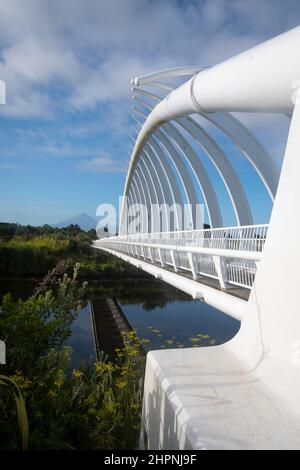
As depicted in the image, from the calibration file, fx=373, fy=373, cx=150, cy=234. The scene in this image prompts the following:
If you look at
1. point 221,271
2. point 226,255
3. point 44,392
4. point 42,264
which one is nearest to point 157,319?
point 221,271

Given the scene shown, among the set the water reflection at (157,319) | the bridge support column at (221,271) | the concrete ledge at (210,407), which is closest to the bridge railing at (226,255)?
the bridge support column at (221,271)

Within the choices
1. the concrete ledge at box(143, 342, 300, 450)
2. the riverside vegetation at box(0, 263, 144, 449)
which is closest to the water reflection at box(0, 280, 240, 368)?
the riverside vegetation at box(0, 263, 144, 449)

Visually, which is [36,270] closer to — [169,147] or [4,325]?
[169,147]

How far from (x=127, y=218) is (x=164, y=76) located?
26344 millimetres

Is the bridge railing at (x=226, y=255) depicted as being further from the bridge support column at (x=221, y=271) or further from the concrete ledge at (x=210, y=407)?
the concrete ledge at (x=210, y=407)

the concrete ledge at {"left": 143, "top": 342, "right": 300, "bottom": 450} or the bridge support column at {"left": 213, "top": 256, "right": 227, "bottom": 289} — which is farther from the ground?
the bridge support column at {"left": 213, "top": 256, "right": 227, "bottom": 289}

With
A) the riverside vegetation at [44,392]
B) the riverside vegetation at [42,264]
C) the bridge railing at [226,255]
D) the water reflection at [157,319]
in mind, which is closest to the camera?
the riverside vegetation at [44,392]

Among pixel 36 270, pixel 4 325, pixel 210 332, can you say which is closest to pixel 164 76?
pixel 210 332

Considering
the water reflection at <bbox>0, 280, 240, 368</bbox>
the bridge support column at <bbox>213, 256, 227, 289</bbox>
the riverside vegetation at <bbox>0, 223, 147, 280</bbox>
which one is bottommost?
the water reflection at <bbox>0, 280, 240, 368</bbox>

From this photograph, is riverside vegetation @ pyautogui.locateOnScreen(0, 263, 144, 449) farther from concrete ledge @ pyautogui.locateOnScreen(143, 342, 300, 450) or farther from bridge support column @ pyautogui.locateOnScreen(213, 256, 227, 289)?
bridge support column @ pyautogui.locateOnScreen(213, 256, 227, 289)

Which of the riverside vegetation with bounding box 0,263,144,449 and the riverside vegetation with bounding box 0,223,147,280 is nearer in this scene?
the riverside vegetation with bounding box 0,263,144,449

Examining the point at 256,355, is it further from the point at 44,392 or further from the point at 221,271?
the point at 221,271

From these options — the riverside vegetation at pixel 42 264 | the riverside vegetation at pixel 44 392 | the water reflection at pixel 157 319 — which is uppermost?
the riverside vegetation at pixel 44 392

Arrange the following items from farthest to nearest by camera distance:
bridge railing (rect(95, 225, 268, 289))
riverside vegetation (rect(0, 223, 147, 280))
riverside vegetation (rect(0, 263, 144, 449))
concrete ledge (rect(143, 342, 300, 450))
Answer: riverside vegetation (rect(0, 223, 147, 280)) → bridge railing (rect(95, 225, 268, 289)) → riverside vegetation (rect(0, 263, 144, 449)) → concrete ledge (rect(143, 342, 300, 450))
